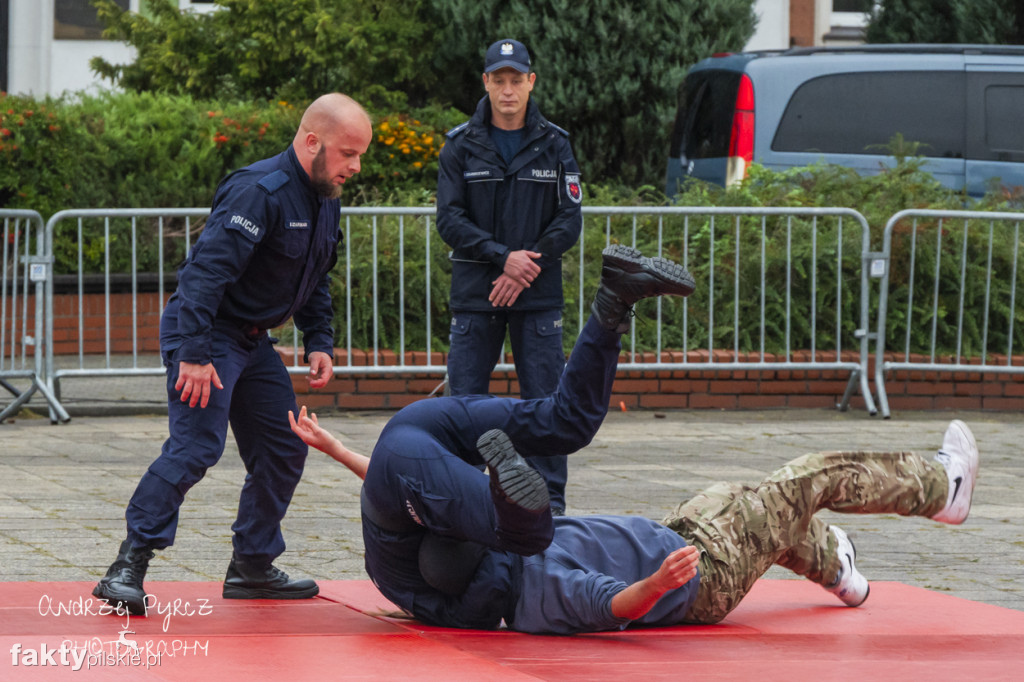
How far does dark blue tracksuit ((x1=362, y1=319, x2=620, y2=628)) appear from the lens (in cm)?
391

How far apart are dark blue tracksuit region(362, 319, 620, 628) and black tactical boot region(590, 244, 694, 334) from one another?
0.05 m

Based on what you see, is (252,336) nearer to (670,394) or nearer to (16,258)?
(16,258)

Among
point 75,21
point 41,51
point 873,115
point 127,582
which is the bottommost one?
point 127,582

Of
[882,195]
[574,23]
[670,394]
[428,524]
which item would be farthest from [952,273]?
[428,524]

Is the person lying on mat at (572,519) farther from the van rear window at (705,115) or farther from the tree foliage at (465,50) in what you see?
the tree foliage at (465,50)

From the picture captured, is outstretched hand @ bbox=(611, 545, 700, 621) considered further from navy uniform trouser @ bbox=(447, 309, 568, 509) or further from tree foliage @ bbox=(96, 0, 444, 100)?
tree foliage @ bbox=(96, 0, 444, 100)

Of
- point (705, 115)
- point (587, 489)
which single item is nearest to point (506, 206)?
point (587, 489)

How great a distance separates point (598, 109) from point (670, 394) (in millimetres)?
5665

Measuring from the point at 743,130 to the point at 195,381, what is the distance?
26.8ft

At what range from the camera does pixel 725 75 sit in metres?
12.0

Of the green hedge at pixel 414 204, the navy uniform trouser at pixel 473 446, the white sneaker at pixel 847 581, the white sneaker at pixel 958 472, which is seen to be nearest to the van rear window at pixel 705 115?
the green hedge at pixel 414 204

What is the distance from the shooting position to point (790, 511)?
4.37m

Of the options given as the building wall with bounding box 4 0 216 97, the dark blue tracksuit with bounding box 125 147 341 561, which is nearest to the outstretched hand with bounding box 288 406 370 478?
the dark blue tracksuit with bounding box 125 147 341 561

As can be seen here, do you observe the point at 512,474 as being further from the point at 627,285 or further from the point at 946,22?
the point at 946,22
